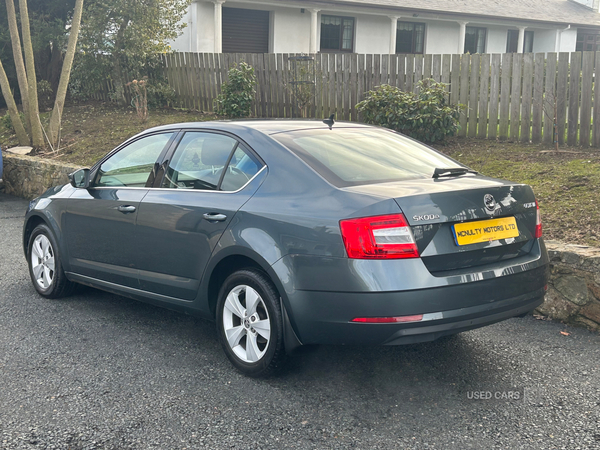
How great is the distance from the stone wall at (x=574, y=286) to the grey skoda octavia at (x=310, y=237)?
1.20m

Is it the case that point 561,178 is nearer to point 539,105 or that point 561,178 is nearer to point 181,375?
point 539,105

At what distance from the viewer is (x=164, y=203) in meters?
4.40

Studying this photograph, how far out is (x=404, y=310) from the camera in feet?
10.8

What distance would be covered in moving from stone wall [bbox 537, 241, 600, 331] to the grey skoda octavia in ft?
3.94

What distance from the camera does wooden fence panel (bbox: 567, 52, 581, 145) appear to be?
9.38 meters

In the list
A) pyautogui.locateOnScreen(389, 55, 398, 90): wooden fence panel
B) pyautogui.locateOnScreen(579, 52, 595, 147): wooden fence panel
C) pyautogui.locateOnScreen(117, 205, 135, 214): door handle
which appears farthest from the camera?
pyautogui.locateOnScreen(389, 55, 398, 90): wooden fence panel

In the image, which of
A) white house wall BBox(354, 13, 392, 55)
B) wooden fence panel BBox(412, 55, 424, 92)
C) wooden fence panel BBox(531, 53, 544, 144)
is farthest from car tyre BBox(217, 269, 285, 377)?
white house wall BBox(354, 13, 392, 55)

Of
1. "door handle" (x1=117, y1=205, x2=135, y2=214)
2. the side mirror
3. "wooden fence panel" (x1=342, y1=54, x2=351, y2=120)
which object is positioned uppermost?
"wooden fence panel" (x1=342, y1=54, x2=351, y2=120)

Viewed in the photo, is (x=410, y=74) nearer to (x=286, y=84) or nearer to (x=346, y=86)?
(x=346, y=86)

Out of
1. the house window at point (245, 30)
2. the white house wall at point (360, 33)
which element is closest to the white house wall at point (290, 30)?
the white house wall at point (360, 33)

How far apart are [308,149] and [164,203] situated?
1090 mm

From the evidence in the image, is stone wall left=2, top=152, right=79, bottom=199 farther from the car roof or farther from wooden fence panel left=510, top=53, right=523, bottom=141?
wooden fence panel left=510, top=53, right=523, bottom=141

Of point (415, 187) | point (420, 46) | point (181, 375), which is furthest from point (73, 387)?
point (420, 46)

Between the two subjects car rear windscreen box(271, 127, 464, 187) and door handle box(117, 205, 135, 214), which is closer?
car rear windscreen box(271, 127, 464, 187)
